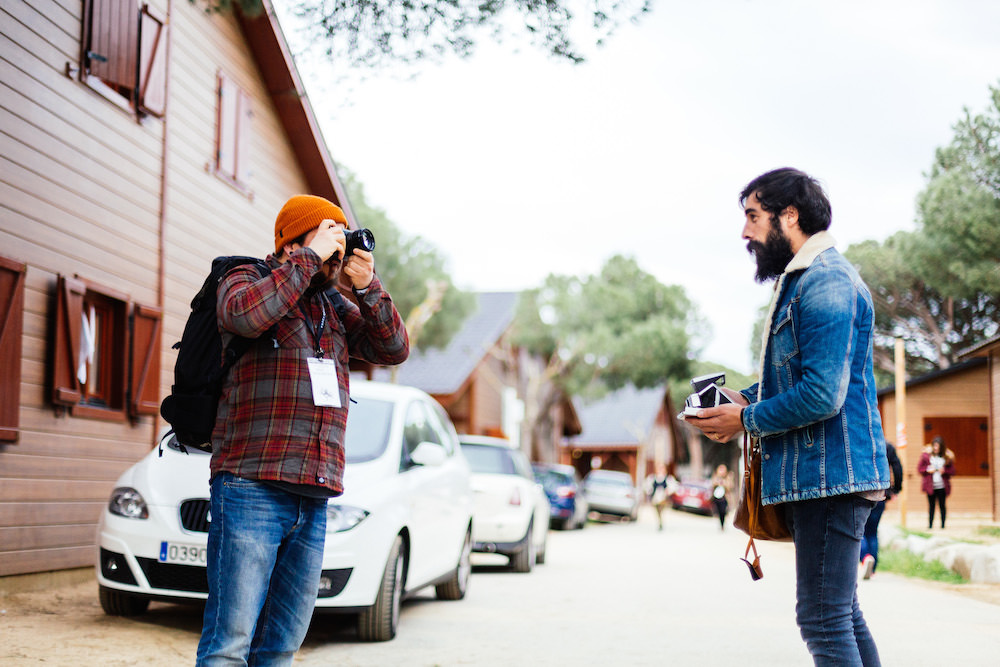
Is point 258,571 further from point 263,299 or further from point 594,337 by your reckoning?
point 594,337

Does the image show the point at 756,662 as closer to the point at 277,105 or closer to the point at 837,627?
the point at 837,627

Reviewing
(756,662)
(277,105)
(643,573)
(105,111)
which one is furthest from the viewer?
(277,105)

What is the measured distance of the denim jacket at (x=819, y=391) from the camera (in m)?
3.43

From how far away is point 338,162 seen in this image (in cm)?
2936

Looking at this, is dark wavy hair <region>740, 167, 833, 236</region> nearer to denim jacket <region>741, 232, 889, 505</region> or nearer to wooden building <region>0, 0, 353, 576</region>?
denim jacket <region>741, 232, 889, 505</region>

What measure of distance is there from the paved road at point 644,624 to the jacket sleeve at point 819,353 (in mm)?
3814

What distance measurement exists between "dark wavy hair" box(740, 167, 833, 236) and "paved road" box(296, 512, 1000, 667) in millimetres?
3921

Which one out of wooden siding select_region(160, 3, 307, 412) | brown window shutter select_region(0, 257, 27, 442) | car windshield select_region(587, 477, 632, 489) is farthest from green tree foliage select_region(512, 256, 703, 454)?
brown window shutter select_region(0, 257, 27, 442)

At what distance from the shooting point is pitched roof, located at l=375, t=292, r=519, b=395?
3438 centimetres

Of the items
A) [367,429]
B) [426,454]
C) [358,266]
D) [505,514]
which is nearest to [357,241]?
[358,266]

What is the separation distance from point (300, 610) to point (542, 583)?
9340 mm

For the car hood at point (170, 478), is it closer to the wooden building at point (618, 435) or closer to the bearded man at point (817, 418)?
the bearded man at point (817, 418)

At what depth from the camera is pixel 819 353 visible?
3.45 meters

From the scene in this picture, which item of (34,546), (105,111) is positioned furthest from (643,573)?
(105,111)
